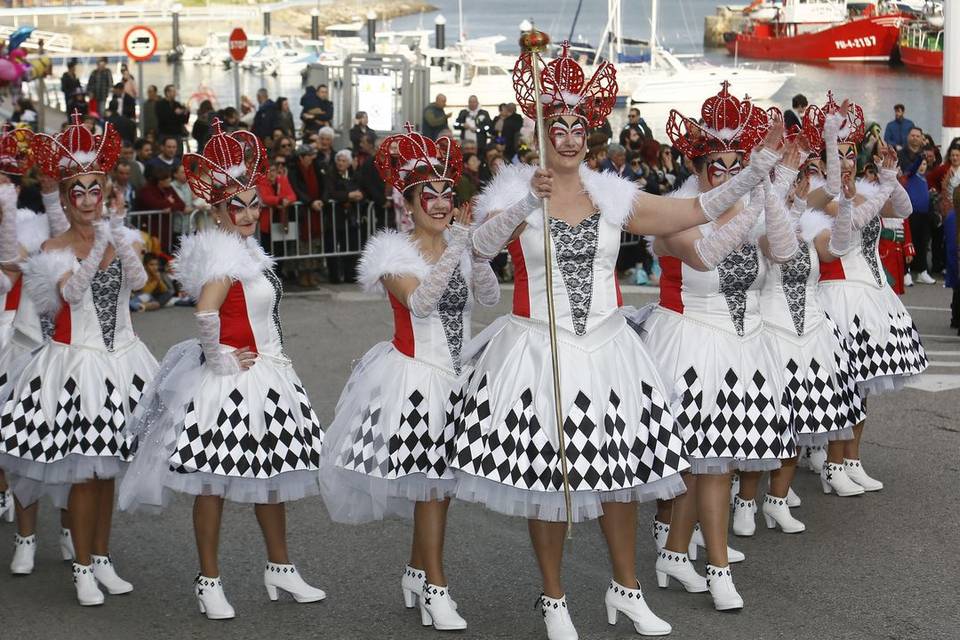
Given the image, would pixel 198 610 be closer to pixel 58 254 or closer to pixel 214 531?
pixel 214 531

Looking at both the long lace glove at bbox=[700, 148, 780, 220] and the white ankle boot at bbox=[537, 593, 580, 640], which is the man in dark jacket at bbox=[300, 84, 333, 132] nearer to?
the long lace glove at bbox=[700, 148, 780, 220]

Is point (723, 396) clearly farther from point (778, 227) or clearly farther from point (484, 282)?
point (484, 282)

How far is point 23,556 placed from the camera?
7.08m

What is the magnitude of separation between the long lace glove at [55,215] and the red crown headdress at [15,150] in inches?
8.3

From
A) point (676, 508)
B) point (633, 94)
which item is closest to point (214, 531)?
point (676, 508)

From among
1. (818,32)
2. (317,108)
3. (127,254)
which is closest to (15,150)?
(127,254)

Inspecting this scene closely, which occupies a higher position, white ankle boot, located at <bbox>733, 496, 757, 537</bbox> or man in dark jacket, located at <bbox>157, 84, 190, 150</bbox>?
man in dark jacket, located at <bbox>157, 84, 190, 150</bbox>

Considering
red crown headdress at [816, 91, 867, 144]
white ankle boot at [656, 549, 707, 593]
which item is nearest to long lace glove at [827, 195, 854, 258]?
red crown headdress at [816, 91, 867, 144]

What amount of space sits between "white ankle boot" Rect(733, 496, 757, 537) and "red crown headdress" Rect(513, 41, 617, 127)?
8.13 ft

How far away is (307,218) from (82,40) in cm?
8518

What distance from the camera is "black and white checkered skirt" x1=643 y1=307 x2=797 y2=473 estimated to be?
6.52 metres

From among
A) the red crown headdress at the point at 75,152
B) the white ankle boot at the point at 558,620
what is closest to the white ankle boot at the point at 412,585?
the white ankle boot at the point at 558,620

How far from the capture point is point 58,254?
22.3 ft

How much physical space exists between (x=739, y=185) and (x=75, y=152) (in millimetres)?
3025
